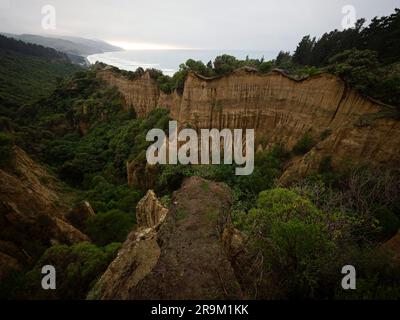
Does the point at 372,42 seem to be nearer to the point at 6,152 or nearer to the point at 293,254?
the point at 293,254

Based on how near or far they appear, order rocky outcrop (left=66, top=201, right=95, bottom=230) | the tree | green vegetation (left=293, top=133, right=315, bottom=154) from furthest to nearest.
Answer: the tree
green vegetation (left=293, top=133, right=315, bottom=154)
rocky outcrop (left=66, top=201, right=95, bottom=230)

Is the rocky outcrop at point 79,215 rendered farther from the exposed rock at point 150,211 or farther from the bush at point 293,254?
the bush at point 293,254

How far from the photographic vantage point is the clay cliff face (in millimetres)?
18516

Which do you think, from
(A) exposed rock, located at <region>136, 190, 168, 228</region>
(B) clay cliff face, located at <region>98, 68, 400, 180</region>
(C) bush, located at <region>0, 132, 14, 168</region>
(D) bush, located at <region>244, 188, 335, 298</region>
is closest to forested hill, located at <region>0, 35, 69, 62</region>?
(C) bush, located at <region>0, 132, 14, 168</region>

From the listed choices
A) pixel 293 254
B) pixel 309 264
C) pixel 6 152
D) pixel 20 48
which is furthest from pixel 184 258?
pixel 20 48

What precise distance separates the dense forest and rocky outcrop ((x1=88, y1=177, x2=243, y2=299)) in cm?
247

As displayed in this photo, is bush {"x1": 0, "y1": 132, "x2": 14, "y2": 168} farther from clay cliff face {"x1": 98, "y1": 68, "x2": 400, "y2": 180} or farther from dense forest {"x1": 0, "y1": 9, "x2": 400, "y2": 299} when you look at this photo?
clay cliff face {"x1": 98, "y1": 68, "x2": 400, "y2": 180}

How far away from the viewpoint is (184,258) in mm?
7836

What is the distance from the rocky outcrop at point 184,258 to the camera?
282 inches

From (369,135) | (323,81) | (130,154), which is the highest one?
(323,81)
